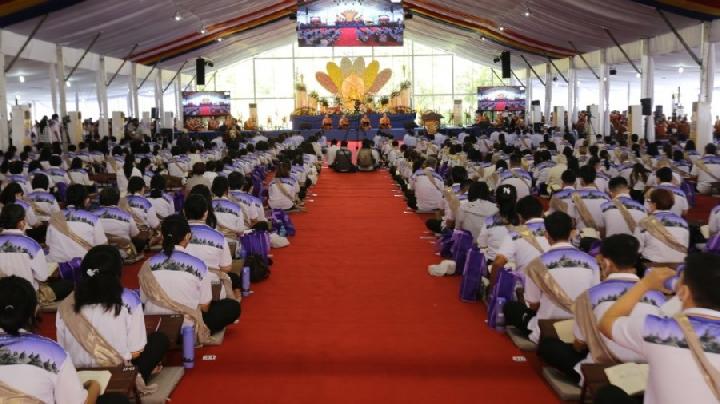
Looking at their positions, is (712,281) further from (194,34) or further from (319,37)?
(194,34)

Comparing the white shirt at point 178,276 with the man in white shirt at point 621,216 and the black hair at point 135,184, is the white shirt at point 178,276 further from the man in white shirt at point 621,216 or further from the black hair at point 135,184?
the man in white shirt at point 621,216

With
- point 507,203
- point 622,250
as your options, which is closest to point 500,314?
point 507,203

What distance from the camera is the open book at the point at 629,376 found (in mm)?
3494

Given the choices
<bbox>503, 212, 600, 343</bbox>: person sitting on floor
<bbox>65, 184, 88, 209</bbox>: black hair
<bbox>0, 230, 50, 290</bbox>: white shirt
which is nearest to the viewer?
<bbox>503, 212, 600, 343</bbox>: person sitting on floor

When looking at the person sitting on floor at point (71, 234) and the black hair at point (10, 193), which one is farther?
the black hair at point (10, 193)

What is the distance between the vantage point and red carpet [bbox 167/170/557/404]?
14.8 ft

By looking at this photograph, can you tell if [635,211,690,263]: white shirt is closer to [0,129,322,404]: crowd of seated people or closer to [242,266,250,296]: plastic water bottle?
[0,129,322,404]: crowd of seated people

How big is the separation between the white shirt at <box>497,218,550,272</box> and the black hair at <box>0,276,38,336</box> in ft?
10.9

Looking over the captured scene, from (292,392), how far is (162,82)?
26618 millimetres

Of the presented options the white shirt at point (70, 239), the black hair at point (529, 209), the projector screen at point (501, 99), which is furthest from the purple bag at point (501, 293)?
the projector screen at point (501, 99)

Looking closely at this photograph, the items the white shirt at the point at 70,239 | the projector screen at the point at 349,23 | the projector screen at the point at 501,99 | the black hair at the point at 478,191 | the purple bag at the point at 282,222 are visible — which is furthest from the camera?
the projector screen at the point at 501,99

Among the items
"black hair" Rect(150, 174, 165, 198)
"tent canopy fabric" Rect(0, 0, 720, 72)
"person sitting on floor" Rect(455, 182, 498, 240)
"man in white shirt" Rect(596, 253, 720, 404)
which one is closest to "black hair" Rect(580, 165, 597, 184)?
"person sitting on floor" Rect(455, 182, 498, 240)

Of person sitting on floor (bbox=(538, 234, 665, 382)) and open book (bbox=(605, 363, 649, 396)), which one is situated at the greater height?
person sitting on floor (bbox=(538, 234, 665, 382))

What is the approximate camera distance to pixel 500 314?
5594 mm
